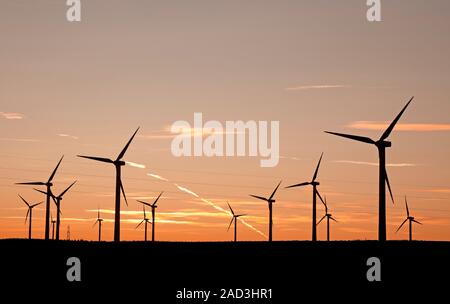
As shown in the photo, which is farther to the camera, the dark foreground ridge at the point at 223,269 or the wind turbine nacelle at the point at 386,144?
the wind turbine nacelle at the point at 386,144

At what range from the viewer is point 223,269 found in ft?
371

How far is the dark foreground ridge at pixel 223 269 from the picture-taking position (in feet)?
322

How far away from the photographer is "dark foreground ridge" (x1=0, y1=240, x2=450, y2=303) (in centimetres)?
9819

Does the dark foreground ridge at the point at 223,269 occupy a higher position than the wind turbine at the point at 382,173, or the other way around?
the wind turbine at the point at 382,173

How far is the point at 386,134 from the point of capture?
4628 inches

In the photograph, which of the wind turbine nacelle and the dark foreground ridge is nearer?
the dark foreground ridge

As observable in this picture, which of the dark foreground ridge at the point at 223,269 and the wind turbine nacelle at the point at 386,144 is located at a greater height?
the wind turbine nacelle at the point at 386,144

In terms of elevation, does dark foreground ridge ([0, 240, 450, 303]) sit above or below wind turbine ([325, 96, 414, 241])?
below

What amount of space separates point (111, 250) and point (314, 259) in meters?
30.6
